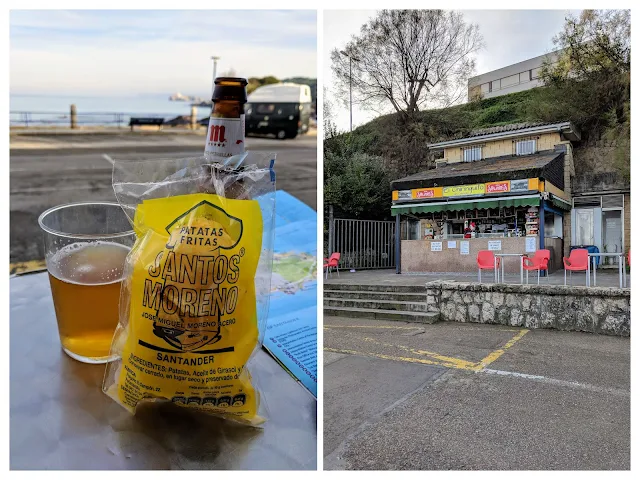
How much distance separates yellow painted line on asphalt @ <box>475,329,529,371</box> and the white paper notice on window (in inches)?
13.4

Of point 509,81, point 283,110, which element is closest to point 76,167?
point 283,110

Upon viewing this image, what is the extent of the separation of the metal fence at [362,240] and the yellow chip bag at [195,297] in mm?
733

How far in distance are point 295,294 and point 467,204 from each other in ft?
2.22

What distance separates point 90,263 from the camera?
612 millimetres

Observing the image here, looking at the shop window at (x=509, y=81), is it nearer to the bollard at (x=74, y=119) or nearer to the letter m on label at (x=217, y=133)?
the letter m on label at (x=217, y=133)

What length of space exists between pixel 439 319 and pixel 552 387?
1.38ft

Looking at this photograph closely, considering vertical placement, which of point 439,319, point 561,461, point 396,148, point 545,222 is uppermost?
point 396,148

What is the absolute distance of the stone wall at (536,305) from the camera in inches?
56.5

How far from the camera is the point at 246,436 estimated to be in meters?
0.52

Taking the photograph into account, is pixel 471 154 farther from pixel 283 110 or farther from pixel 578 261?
pixel 283 110

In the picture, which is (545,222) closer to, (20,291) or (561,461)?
(561,461)
